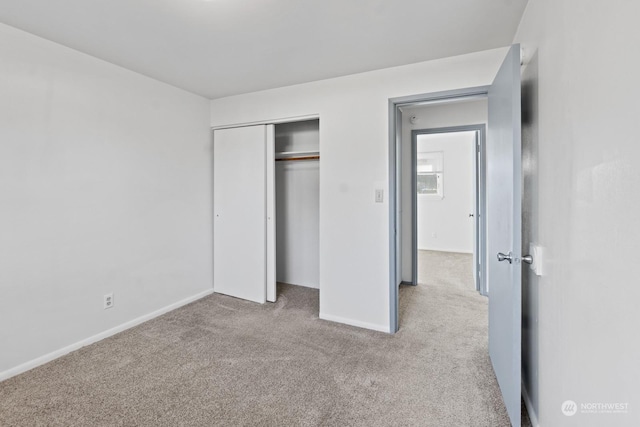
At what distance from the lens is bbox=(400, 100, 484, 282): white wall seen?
386cm

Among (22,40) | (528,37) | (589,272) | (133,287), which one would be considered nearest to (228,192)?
(133,287)

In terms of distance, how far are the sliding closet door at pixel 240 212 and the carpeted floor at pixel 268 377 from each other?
1.90ft

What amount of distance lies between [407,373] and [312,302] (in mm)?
1579

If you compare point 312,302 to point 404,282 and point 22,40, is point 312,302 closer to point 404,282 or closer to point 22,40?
point 404,282

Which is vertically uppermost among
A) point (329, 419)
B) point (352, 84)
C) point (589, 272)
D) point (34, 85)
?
point (352, 84)

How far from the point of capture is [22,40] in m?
2.21

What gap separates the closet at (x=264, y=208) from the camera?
3.60m

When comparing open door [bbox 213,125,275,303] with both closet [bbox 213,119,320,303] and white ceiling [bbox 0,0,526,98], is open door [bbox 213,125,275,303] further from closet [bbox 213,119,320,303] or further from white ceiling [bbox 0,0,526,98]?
white ceiling [bbox 0,0,526,98]

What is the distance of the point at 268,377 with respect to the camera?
7.10 ft

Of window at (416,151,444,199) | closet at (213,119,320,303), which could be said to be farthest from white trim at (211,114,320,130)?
window at (416,151,444,199)

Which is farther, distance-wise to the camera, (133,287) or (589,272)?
(133,287)
